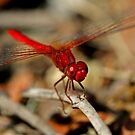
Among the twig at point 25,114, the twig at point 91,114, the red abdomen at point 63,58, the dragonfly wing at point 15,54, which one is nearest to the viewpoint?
the twig at point 91,114

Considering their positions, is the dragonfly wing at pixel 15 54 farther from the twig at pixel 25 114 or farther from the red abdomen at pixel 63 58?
the twig at pixel 25 114

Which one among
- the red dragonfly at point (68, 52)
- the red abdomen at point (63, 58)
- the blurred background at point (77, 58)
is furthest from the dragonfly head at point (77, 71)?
the blurred background at point (77, 58)

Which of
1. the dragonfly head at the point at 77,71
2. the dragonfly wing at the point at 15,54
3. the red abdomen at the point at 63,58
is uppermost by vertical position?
the dragonfly wing at the point at 15,54

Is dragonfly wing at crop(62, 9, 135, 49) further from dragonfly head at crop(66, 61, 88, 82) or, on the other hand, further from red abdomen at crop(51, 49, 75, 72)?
dragonfly head at crop(66, 61, 88, 82)

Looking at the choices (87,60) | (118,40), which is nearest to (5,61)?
(87,60)

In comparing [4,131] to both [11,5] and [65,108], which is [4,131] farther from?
[11,5]

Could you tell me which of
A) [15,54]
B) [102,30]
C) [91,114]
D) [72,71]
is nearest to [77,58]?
[102,30]
